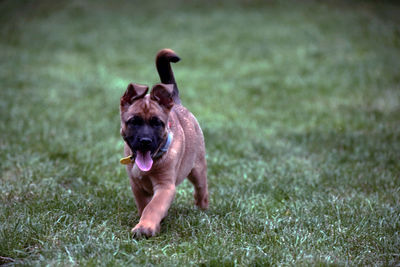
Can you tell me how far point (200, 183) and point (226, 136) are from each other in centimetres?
321

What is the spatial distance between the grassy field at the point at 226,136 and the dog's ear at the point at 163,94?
111 centimetres

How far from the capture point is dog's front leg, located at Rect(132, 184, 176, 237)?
153 inches

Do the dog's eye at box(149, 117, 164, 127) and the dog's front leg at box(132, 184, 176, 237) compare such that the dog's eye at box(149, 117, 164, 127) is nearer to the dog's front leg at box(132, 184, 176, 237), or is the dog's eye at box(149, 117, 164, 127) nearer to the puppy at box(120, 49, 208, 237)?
the puppy at box(120, 49, 208, 237)

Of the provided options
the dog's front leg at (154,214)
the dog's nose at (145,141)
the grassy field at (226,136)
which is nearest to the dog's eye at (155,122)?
the dog's nose at (145,141)

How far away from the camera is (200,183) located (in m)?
4.93

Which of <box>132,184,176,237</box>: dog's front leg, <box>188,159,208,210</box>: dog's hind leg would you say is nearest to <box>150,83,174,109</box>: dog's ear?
<box>132,184,176,237</box>: dog's front leg

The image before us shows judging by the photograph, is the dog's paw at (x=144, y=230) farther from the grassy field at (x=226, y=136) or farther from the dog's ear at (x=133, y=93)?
the dog's ear at (x=133, y=93)

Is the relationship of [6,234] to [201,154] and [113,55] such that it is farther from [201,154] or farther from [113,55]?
[113,55]

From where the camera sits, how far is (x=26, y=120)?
8234 mm

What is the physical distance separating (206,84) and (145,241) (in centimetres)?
824

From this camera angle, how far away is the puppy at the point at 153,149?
3.94 m

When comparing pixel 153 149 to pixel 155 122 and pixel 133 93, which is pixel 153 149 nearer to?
pixel 155 122

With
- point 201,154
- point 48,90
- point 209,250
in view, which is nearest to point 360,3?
point 48,90

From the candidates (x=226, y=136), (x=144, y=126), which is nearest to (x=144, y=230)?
(x=144, y=126)
